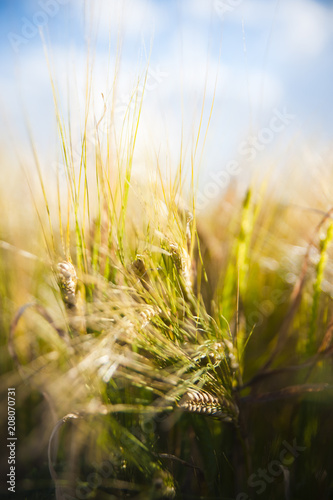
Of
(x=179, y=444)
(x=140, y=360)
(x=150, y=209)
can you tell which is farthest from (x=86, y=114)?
(x=179, y=444)

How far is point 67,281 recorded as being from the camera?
324 millimetres

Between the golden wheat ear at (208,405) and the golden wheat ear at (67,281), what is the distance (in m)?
Answer: 0.16

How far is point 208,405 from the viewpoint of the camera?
339mm

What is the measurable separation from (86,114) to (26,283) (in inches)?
18.1

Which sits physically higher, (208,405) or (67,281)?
(67,281)

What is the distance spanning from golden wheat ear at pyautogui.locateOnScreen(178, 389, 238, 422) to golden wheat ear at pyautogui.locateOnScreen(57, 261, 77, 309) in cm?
16

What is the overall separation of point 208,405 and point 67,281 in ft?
0.66

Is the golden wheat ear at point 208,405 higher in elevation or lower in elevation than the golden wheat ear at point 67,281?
lower

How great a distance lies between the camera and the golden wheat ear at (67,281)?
0.32 m

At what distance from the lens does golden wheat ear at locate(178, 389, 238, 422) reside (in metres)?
0.32

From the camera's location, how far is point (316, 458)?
0.42m

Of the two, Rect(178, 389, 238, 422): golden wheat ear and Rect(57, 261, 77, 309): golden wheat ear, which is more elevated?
Rect(57, 261, 77, 309): golden wheat ear

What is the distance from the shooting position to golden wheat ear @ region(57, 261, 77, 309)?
0.32 m

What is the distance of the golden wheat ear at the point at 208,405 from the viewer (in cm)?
32
